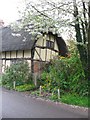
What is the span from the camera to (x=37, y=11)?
47.7 feet

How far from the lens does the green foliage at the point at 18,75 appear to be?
20172 mm

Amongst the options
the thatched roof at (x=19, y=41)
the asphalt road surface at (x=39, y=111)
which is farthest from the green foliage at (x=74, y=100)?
the thatched roof at (x=19, y=41)

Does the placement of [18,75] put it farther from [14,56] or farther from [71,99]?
[71,99]

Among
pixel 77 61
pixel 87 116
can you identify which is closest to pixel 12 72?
pixel 77 61

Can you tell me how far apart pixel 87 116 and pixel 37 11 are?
7045mm

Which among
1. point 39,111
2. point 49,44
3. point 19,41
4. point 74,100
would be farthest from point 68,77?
point 49,44

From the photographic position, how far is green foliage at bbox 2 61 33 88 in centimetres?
2017

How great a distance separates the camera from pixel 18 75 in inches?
798

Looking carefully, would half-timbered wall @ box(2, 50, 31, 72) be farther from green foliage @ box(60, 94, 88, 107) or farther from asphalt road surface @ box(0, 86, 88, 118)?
asphalt road surface @ box(0, 86, 88, 118)

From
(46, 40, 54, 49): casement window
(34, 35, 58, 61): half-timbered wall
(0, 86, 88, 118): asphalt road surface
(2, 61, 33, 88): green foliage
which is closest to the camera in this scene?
(0, 86, 88, 118): asphalt road surface

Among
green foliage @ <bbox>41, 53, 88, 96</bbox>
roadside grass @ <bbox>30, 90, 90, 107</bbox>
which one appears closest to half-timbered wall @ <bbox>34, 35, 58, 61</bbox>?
green foliage @ <bbox>41, 53, 88, 96</bbox>

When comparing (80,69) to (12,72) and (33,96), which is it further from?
(12,72)

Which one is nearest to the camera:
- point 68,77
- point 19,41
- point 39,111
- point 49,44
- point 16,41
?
point 39,111

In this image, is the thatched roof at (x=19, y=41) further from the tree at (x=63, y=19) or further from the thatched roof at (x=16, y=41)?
the tree at (x=63, y=19)
